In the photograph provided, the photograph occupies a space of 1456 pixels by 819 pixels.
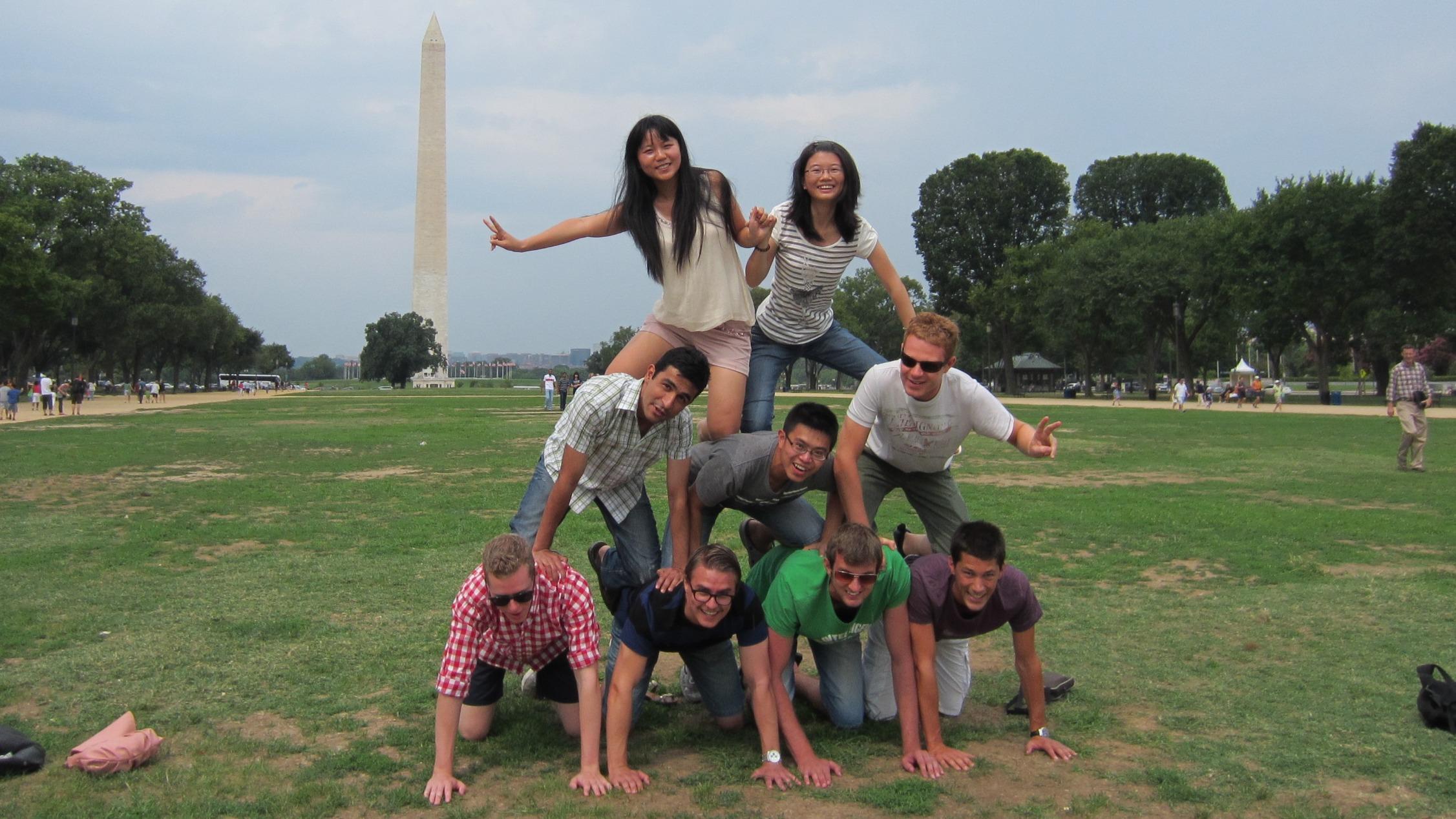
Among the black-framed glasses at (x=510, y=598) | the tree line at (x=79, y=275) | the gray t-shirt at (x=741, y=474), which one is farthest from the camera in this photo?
the tree line at (x=79, y=275)

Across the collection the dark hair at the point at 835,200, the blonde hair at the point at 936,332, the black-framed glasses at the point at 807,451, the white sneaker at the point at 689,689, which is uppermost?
the dark hair at the point at 835,200

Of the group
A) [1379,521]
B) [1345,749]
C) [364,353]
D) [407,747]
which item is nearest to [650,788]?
[407,747]

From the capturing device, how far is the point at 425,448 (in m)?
21.3

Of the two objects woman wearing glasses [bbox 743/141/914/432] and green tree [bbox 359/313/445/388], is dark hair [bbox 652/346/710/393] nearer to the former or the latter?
woman wearing glasses [bbox 743/141/914/432]

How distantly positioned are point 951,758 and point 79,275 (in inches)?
2380

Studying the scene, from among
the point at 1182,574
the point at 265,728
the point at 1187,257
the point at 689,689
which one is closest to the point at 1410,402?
the point at 1182,574

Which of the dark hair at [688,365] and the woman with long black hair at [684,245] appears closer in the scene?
the dark hair at [688,365]

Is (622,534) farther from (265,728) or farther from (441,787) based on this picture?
(265,728)

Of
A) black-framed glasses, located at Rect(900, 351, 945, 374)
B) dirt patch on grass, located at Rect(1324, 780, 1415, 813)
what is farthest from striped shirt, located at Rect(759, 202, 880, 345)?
dirt patch on grass, located at Rect(1324, 780, 1415, 813)

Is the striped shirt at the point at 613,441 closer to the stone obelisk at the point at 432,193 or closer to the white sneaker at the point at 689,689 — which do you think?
the white sneaker at the point at 689,689

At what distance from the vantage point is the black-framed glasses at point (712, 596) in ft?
14.4

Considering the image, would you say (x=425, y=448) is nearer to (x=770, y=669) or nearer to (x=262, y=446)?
(x=262, y=446)

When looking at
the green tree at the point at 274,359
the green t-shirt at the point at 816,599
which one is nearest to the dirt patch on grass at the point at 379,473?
the green t-shirt at the point at 816,599

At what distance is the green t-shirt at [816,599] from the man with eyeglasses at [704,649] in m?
0.11
